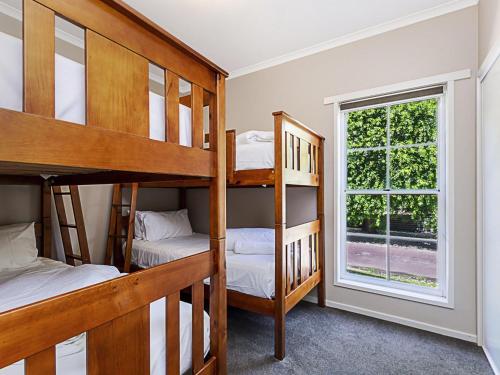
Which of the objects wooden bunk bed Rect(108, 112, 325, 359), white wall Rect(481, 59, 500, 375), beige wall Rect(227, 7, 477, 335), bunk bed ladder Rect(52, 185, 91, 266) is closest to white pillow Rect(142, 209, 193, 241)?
wooden bunk bed Rect(108, 112, 325, 359)

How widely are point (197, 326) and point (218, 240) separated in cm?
34

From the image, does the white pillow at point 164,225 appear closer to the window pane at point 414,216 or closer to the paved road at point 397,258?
the paved road at point 397,258

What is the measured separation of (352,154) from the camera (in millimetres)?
2580

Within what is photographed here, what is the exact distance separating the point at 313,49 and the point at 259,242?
198cm

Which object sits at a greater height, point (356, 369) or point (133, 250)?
point (133, 250)

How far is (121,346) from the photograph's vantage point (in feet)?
2.47

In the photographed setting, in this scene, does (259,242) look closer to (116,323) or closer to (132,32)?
(116,323)

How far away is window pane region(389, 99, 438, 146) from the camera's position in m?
2.23

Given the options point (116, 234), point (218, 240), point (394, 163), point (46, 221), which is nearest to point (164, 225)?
point (116, 234)

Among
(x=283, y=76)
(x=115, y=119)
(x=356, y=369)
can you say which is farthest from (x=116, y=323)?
(x=283, y=76)

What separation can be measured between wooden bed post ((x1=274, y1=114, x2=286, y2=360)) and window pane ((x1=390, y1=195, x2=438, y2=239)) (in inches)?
48.5

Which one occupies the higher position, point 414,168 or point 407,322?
point 414,168

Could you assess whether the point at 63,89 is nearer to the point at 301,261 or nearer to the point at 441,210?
the point at 301,261

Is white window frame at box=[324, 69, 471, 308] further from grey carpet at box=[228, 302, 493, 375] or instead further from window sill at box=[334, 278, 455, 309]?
grey carpet at box=[228, 302, 493, 375]
